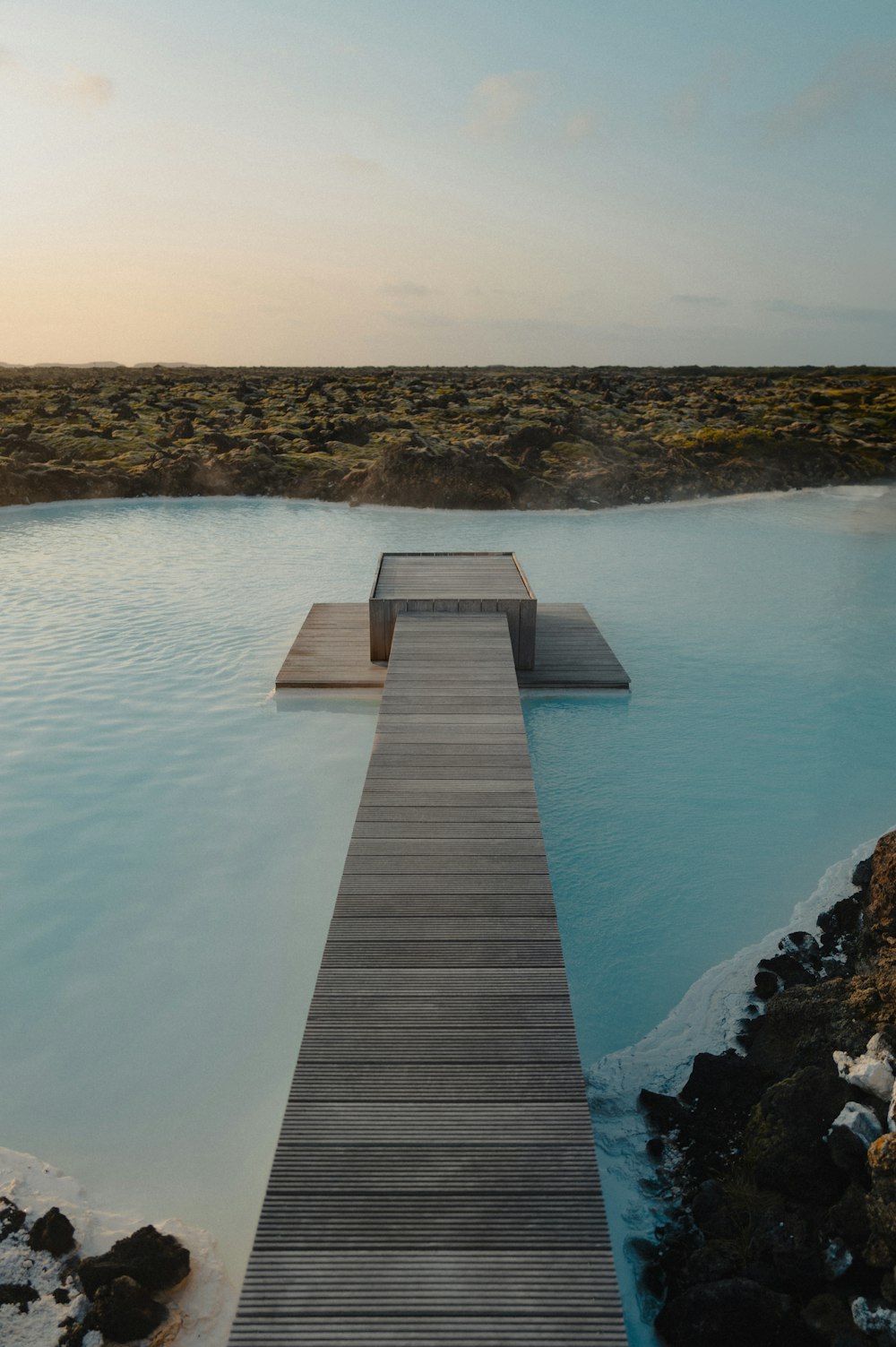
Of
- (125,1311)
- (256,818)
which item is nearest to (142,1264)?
(125,1311)

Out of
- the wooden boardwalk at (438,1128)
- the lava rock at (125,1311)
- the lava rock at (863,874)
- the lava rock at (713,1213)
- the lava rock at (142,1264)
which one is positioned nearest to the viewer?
the wooden boardwalk at (438,1128)

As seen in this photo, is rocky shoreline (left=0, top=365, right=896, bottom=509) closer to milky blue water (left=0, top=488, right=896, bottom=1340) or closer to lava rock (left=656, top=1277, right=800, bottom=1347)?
milky blue water (left=0, top=488, right=896, bottom=1340)

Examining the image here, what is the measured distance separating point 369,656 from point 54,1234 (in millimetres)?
6306

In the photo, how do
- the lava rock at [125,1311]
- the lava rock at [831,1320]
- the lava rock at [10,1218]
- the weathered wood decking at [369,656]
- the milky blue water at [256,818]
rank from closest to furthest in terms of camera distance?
the lava rock at [831,1320], the lava rock at [125,1311], the lava rock at [10,1218], the milky blue water at [256,818], the weathered wood decking at [369,656]

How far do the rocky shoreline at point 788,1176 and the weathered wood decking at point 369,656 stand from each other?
4.25 meters

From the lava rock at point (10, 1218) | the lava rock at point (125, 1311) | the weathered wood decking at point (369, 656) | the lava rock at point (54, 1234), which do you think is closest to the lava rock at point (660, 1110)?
the lava rock at point (125, 1311)

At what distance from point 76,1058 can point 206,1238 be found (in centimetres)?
140

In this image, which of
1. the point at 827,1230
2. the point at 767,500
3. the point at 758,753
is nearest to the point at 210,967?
the point at 827,1230

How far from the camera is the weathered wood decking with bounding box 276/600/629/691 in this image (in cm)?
863

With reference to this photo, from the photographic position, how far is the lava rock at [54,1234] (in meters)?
3.42

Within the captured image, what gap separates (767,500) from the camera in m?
20.9

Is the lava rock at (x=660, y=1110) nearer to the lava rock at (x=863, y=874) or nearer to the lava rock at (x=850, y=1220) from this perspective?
the lava rock at (x=850, y=1220)

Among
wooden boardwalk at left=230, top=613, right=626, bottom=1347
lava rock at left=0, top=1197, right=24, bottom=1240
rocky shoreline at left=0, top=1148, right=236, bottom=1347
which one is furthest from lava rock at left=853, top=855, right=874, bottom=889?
lava rock at left=0, top=1197, right=24, bottom=1240

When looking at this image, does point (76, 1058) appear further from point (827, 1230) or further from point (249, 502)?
point (249, 502)
